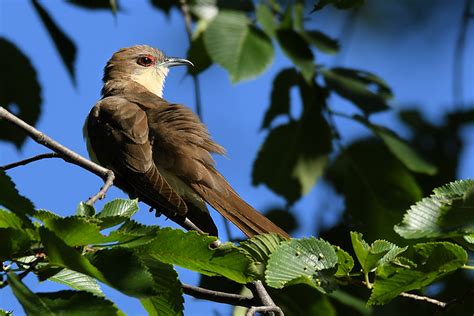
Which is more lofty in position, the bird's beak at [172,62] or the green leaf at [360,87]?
the bird's beak at [172,62]

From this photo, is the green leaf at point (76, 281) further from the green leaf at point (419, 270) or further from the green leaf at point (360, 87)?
the green leaf at point (360, 87)

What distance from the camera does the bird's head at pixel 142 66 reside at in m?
6.92

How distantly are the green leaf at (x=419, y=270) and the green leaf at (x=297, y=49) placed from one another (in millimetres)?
2564

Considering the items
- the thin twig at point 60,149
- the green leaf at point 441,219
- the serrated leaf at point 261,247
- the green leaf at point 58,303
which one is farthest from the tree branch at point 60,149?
the green leaf at point 441,219

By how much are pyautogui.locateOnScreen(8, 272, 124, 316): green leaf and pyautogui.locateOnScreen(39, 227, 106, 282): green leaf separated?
66mm

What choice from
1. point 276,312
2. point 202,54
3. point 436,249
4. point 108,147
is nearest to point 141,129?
point 108,147

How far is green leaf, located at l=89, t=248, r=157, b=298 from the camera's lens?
78.5 inches

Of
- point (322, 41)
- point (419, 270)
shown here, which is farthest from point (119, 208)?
point (322, 41)

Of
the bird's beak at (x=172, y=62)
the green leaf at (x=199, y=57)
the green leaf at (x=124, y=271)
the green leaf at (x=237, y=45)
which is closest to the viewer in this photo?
the green leaf at (x=124, y=271)

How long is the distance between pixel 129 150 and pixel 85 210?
7.50ft

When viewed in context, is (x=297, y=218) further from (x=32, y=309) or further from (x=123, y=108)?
Answer: (x=32, y=309)

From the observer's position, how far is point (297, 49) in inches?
195

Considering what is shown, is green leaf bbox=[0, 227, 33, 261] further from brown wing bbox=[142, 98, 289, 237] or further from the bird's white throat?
the bird's white throat

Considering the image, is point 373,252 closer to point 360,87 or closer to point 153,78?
point 360,87
